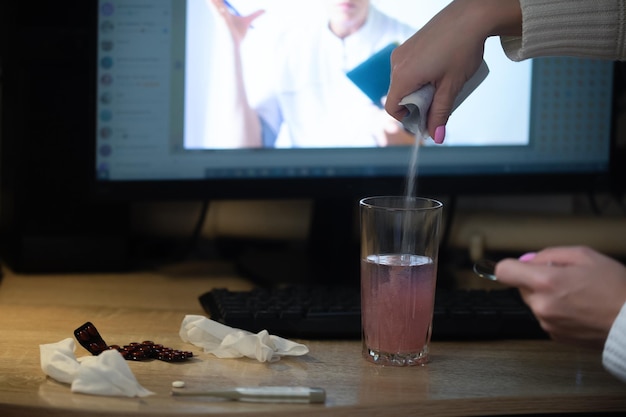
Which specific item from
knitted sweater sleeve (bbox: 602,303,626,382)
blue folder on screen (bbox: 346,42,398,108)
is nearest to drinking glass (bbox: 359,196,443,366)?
knitted sweater sleeve (bbox: 602,303,626,382)

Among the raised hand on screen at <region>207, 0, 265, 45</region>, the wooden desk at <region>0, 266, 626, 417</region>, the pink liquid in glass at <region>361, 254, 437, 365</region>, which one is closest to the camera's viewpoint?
the wooden desk at <region>0, 266, 626, 417</region>

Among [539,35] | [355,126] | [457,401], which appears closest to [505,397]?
[457,401]

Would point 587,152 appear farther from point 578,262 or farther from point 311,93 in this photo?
point 578,262

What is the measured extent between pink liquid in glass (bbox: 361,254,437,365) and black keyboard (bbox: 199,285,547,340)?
0.08m

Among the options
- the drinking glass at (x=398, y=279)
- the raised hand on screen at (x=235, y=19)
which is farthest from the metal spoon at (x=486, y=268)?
the raised hand on screen at (x=235, y=19)

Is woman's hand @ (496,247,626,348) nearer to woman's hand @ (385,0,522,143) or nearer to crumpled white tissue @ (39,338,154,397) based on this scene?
woman's hand @ (385,0,522,143)

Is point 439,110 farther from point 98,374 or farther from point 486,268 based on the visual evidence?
point 98,374

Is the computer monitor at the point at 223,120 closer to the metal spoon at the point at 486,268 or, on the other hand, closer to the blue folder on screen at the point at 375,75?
the blue folder on screen at the point at 375,75

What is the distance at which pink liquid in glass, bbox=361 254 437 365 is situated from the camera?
3.03 ft

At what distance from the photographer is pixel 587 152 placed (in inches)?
52.2

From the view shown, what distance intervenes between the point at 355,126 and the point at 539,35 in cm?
32

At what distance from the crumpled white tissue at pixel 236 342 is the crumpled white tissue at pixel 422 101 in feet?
0.78

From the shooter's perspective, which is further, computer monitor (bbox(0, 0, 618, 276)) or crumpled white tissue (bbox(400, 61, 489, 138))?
computer monitor (bbox(0, 0, 618, 276))

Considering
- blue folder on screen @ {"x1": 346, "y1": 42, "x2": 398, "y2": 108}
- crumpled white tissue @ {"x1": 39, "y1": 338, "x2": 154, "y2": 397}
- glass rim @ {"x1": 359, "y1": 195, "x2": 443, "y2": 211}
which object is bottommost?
crumpled white tissue @ {"x1": 39, "y1": 338, "x2": 154, "y2": 397}
